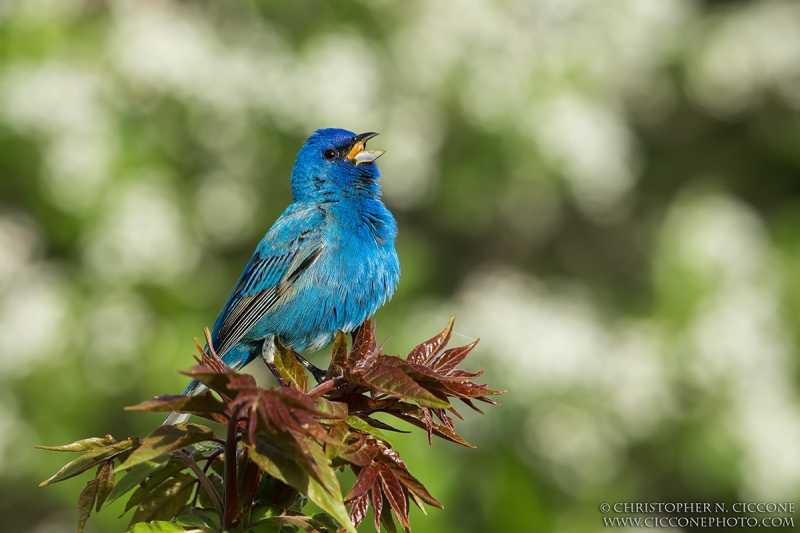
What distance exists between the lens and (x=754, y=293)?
6004mm

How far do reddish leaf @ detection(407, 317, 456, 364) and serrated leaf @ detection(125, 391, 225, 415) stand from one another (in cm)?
55

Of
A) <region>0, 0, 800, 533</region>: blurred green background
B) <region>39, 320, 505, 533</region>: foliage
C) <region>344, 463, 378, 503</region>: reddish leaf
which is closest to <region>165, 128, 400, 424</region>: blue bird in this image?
<region>39, 320, 505, 533</region>: foliage

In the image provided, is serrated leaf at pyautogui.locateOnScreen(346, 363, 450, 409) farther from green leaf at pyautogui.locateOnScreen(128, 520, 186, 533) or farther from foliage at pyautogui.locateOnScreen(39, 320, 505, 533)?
green leaf at pyautogui.locateOnScreen(128, 520, 186, 533)

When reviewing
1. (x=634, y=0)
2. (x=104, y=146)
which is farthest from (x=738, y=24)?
(x=104, y=146)

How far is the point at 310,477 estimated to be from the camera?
1.60 metres

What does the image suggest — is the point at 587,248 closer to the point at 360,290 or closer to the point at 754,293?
the point at 754,293

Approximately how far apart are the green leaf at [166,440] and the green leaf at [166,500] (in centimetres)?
36

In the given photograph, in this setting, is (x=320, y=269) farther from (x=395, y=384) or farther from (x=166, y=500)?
(x=395, y=384)

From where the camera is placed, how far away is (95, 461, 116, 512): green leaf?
1.85 m

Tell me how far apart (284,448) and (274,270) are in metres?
2.03

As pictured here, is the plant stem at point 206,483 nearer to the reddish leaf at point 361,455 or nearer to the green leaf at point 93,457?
the green leaf at point 93,457

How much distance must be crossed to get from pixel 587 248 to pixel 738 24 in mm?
2610

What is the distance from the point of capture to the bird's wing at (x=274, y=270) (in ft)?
11.3

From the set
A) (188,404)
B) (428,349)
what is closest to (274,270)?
(428,349)
